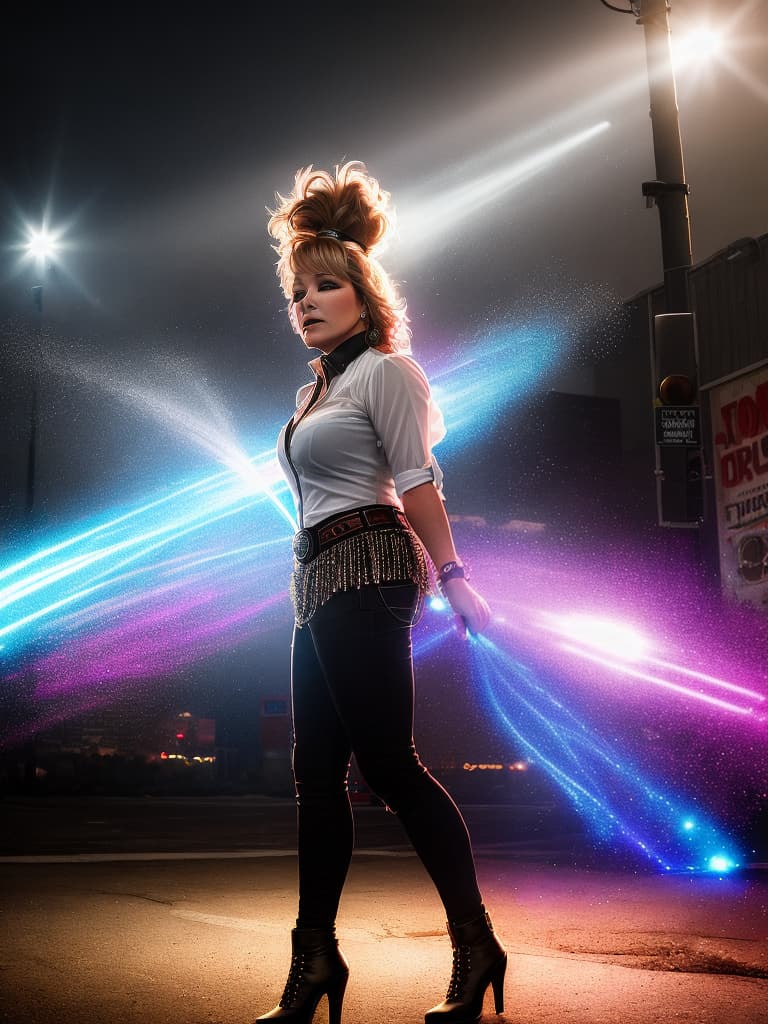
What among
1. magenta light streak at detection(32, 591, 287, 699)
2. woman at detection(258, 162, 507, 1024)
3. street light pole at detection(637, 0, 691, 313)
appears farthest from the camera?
magenta light streak at detection(32, 591, 287, 699)

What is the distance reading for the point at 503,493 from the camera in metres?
45.3

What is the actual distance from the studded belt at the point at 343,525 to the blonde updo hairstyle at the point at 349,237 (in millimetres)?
584

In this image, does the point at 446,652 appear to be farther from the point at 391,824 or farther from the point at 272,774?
the point at 391,824

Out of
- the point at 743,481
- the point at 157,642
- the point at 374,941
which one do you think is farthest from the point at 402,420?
the point at 157,642

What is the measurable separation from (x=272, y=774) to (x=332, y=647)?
94.8ft

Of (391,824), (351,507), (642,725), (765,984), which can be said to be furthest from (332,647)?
(391,824)

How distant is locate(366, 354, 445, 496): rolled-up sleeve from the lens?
3084 mm

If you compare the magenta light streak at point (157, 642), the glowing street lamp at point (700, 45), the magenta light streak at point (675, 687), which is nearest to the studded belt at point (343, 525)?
the magenta light streak at point (675, 687)

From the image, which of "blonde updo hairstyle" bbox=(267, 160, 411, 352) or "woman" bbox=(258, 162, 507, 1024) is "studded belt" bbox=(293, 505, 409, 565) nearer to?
"woman" bbox=(258, 162, 507, 1024)

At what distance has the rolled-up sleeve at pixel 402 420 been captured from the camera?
308cm

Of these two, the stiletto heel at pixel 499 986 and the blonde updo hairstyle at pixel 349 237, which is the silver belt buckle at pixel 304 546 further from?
the stiletto heel at pixel 499 986

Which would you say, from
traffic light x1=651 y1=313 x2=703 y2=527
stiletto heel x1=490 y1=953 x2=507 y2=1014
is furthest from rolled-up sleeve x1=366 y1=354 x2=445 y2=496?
traffic light x1=651 y1=313 x2=703 y2=527

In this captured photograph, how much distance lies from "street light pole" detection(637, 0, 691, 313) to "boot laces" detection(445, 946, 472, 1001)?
21.6 feet

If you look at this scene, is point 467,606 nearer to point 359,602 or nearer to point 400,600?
point 400,600
